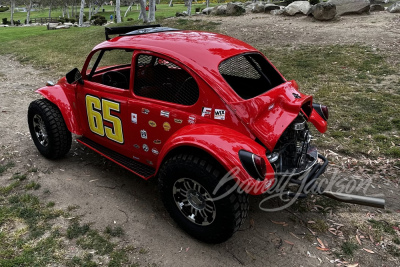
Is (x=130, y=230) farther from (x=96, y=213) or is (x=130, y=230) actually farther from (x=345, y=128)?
(x=345, y=128)

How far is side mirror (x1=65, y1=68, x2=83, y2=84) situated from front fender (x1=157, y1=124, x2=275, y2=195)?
184cm

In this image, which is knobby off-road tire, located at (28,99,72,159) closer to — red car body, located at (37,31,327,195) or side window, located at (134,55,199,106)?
red car body, located at (37,31,327,195)

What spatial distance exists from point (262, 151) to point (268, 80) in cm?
128

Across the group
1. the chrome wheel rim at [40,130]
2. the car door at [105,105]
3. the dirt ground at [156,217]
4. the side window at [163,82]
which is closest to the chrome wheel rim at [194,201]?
the dirt ground at [156,217]

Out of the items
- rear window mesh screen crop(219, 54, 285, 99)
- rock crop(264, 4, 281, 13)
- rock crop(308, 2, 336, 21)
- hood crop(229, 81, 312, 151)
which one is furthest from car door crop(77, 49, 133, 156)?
rock crop(264, 4, 281, 13)

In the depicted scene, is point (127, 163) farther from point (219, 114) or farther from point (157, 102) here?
point (219, 114)

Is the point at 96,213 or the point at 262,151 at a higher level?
the point at 262,151

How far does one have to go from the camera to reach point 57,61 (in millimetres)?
11875

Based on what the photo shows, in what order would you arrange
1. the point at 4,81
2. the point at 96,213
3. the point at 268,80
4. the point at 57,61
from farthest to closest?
1. the point at 57,61
2. the point at 4,81
3. the point at 268,80
4. the point at 96,213

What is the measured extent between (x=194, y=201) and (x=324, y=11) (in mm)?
12651

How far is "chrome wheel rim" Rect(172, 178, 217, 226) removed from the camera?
2867 mm

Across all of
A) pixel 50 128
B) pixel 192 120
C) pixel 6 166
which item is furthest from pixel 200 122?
pixel 6 166

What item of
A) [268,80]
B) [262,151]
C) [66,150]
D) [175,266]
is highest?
A: [268,80]

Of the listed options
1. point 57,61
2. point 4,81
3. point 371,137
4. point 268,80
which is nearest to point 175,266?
point 268,80
